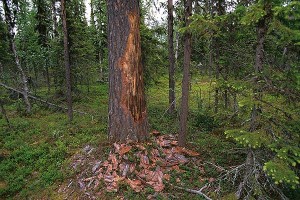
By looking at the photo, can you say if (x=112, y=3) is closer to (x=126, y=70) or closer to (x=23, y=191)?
(x=126, y=70)

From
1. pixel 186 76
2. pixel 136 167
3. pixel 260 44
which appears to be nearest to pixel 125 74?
pixel 186 76

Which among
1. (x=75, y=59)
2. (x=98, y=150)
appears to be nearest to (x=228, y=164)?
(x=98, y=150)

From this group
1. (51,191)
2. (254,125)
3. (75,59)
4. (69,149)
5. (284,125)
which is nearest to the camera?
(284,125)

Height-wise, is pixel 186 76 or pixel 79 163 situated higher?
pixel 186 76

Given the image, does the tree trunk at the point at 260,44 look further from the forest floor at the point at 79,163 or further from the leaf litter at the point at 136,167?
the leaf litter at the point at 136,167

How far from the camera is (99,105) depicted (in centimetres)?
1828

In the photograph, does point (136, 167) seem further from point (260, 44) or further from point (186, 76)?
point (260, 44)

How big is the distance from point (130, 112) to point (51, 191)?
307 cm

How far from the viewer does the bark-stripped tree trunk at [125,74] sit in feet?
21.8

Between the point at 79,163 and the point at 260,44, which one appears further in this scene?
the point at 79,163

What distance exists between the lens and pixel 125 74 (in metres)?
6.74

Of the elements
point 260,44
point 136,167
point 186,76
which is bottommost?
point 136,167

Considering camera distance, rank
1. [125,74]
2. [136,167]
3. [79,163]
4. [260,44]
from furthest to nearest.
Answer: [79,163]
[125,74]
[136,167]
[260,44]

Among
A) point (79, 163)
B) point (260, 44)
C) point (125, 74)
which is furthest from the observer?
point (79, 163)
